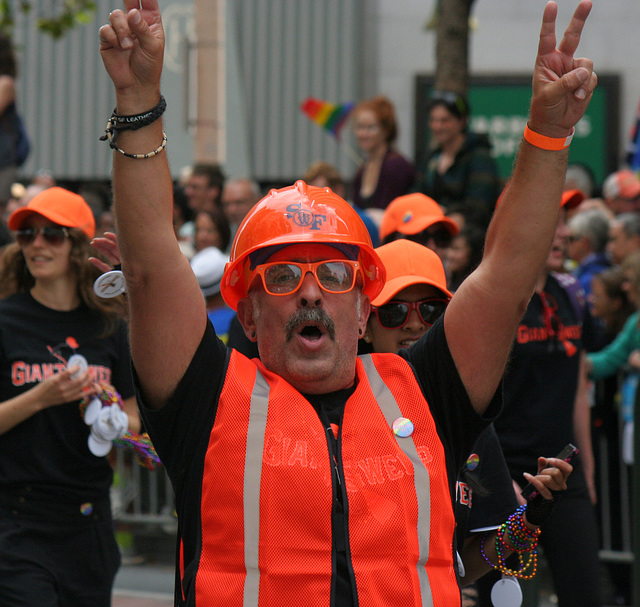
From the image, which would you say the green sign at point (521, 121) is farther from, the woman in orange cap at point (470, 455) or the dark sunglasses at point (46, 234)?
the woman in orange cap at point (470, 455)

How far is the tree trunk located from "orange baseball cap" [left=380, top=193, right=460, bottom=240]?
118 inches

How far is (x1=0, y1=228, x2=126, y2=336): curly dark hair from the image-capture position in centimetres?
454

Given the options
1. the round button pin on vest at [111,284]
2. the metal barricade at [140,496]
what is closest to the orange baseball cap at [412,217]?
the round button pin on vest at [111,284]

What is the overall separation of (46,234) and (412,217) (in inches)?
69.8

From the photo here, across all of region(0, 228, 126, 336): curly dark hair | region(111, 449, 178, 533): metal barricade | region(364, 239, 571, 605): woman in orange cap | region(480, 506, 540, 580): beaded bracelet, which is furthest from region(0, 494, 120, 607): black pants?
region(111, 449, 178, 533): metal barricade

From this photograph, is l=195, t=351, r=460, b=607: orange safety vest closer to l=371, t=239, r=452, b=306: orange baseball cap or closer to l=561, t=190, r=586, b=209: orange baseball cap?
l=371, t=239, r=452, b=306: orange baseball cap

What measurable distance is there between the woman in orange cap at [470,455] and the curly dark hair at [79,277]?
4.63 feet

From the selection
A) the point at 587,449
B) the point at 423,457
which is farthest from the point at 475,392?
the point at 587,449

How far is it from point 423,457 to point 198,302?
67cm

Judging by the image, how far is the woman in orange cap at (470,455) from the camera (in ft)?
10.2

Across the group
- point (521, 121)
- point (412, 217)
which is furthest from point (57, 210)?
point (521, 121)

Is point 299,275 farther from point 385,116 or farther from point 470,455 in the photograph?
point 385,116

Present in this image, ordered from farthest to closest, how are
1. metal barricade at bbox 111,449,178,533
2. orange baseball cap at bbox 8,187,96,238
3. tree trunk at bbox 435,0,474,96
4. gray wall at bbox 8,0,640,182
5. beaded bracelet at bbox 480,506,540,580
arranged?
gray wall at bbox 8,0,640,182 < tree trunk at bbox 435,0,474,96 < metal barricade at bbox 111,449,178,533 < orange baseball cap at bbox 8,187,96,238 < beaded bracelet at bbox 480,506,540,580

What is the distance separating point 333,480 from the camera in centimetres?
242
